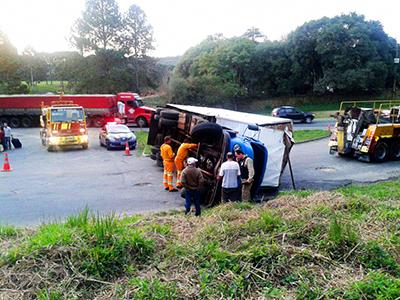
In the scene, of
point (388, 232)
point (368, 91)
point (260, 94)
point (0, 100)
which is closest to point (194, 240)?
point (388, 232)

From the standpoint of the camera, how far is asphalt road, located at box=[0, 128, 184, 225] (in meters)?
10.7

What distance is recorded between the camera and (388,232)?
6.17m

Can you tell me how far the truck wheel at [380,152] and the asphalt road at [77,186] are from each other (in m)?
8.94

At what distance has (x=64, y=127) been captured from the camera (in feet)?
71.3

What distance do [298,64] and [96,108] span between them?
26354 mm

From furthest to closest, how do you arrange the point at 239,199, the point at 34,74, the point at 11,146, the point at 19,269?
1. the point at 34,74
2. the point at 11,146
3. the point at 239,199
4. the point at 19,269

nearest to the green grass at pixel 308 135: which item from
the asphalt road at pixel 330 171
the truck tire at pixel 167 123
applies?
the asphalt road at pixel 330 171

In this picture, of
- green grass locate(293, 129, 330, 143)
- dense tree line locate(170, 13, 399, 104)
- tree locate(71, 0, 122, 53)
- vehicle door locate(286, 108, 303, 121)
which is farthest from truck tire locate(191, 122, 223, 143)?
tree locate(71, 0, 122, 53)

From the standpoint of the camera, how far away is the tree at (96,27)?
50625 millimetres

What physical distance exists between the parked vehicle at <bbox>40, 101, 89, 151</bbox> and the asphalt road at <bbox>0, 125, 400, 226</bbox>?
2.33 feet

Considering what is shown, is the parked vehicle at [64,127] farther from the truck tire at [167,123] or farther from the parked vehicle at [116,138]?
the truck tire at [167,123]

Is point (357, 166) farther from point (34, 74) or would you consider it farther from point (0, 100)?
point (34, 74)

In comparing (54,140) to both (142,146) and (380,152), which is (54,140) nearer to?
(142,146)

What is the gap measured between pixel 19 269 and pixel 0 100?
3378 centimetres
